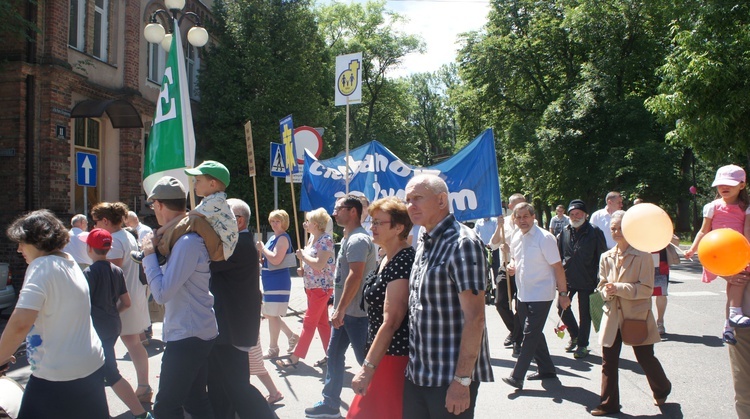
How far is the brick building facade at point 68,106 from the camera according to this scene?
13.8 meters

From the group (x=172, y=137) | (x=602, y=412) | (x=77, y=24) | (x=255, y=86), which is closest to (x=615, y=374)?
(x=602, y=412)

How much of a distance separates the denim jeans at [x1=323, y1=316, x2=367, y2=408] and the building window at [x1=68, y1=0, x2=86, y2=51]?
536 inches

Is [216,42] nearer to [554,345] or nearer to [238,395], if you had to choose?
[554,345]

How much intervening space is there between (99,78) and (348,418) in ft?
51.6

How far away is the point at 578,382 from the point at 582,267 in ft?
5.61

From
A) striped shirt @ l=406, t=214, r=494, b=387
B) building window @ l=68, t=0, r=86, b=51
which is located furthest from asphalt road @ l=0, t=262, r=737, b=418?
building window @ l=68, t=0, r=86, b=51

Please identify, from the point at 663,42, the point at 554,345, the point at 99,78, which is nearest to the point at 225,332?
the point at 554,345

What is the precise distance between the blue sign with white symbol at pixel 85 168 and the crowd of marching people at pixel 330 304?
251 inches

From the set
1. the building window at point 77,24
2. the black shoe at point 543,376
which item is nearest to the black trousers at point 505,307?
the black shoe at point 543,376

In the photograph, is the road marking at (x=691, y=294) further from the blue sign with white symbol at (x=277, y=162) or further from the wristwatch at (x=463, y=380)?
the wristwatch at (x=463, y=380)

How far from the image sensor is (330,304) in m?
6.68

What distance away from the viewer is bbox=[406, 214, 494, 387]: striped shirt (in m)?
2.98

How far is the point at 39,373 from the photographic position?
337 centimetres

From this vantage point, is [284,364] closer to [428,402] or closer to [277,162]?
[428,402]
